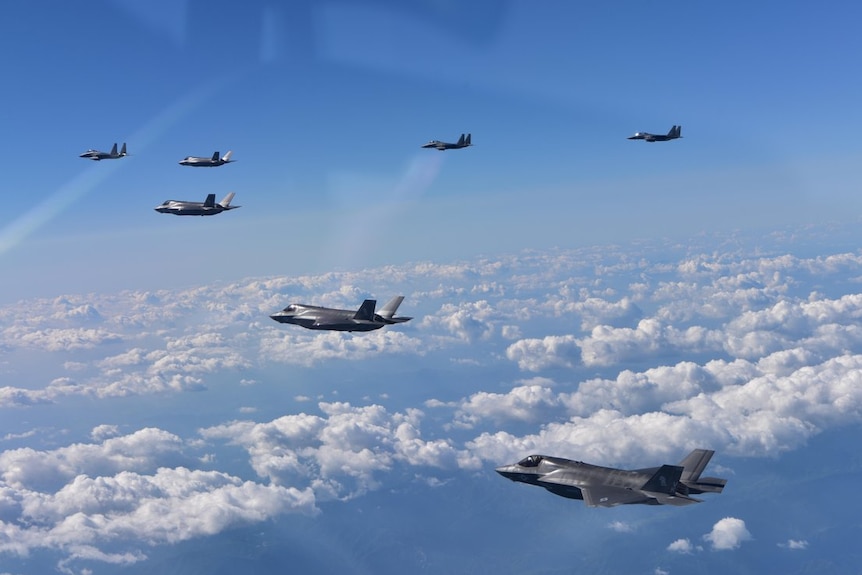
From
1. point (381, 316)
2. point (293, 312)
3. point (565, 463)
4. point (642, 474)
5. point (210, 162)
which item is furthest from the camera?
point (210, 162)

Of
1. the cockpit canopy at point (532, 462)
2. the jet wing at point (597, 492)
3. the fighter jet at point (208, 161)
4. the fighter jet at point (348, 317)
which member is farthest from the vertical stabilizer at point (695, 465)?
the fighter jet at point (208, 161)

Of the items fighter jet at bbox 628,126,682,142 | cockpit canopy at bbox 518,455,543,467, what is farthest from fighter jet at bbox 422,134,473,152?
cockpit canopy at bbox 518,455,543,467

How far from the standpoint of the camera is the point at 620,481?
43188mm

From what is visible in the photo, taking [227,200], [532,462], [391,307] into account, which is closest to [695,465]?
[532,462]

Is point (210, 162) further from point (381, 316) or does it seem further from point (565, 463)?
point (565, 463)

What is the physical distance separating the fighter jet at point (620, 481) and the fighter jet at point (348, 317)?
2032 cm

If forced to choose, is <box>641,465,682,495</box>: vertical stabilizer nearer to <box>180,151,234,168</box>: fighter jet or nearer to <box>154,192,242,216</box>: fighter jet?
<box>154,192,242,216</box>: fighter jet

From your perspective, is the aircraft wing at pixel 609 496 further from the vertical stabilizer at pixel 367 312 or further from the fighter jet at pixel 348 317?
the vertical stabilizer at pixel 367 312

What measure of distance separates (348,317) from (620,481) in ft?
106

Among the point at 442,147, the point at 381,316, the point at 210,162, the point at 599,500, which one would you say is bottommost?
the point at 599,500

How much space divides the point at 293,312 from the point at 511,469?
3290cm

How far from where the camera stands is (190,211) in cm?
7075

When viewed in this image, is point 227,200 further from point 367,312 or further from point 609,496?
point 609,496

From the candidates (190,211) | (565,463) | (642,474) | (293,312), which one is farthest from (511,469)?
(190,211)
